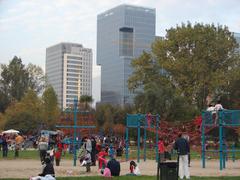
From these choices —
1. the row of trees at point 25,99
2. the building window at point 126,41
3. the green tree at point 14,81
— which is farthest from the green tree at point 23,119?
the building window at point 126,41

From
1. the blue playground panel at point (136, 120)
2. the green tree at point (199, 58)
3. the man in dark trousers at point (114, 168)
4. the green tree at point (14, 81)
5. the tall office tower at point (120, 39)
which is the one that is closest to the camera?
the man in dark trousers at point (114, 168)

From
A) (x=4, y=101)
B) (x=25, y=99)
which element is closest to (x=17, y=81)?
(x=4, y=101)

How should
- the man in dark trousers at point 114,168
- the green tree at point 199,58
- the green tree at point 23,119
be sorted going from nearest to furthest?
the man in dark trousers at point 114,168 < the green tree at point 199,58 < the green tree at point 23,119

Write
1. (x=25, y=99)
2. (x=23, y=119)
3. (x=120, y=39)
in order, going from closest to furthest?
(x=23, y=119) < (x=25, y=99) < (x=120, y=39)

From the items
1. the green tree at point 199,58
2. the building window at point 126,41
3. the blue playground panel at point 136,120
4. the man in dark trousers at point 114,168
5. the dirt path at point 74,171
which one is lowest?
the dirt path at point 74,171

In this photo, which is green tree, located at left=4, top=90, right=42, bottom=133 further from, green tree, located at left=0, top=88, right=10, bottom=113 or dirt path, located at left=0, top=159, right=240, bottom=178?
dirt path, located at left=0, top=159, right=240, bottom=178

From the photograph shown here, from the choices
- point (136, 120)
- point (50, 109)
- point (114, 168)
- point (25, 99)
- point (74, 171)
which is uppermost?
point (25, 99)

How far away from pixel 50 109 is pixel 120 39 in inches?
3928

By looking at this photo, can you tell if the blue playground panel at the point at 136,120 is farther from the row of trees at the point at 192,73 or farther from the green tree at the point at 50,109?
the green tree at the point at 50,109

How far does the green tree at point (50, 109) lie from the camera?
8556 cm

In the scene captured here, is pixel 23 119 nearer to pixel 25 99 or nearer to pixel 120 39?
pixel 25 99

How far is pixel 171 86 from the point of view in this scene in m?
70.3

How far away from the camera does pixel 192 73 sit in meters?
66.4

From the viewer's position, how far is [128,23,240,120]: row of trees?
66.2 metres
